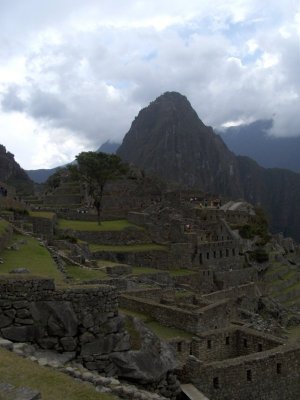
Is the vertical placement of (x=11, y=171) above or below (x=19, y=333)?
above

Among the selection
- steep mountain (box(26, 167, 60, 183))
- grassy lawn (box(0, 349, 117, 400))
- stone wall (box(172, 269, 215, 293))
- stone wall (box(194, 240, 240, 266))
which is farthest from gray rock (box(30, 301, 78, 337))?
steep mountain (box(26, 167, 60, 183))

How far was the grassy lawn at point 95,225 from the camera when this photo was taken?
39.5 metres

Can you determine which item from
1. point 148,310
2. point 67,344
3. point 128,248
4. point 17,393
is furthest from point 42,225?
point 17,393

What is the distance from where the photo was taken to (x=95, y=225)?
42.7 meters

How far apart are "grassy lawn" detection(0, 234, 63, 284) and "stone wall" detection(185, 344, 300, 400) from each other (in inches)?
183

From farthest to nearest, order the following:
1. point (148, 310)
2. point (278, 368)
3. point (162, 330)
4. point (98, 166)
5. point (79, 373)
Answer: point (98, 166) < point (148, 310) < point (162, 330) < point (278, 368) < point (79, 373)

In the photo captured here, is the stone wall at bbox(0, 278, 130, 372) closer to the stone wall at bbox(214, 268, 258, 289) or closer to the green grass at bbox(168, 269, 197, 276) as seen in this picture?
the green grass at bbox(168, 269, 197, 276)

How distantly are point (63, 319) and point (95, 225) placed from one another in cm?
3325

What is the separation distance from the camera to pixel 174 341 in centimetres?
1459

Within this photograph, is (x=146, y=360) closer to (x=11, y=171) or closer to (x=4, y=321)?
(x=4, y=321)

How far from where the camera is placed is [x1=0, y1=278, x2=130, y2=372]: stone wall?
934cm

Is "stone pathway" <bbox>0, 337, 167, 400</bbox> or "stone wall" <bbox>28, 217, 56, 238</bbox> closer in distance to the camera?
"stone pathway" <bbox>0, 337, 167, 400</bbox>

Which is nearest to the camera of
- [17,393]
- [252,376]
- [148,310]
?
[17,393]

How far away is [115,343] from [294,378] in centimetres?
777
